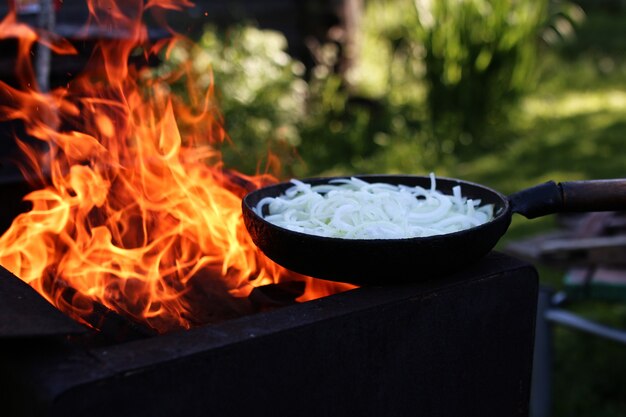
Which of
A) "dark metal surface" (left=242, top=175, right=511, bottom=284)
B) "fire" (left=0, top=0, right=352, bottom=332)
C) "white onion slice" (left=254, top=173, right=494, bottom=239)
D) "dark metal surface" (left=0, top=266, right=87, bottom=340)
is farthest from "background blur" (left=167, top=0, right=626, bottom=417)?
"dark metal surface" (left=0, top=266, right=87, bottom=340)

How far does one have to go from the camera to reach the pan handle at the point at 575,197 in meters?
2.12

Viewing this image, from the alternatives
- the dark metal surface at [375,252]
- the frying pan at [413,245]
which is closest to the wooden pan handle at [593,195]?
the frying pan at [413,245]

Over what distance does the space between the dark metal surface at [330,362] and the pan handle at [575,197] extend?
0.17 meters

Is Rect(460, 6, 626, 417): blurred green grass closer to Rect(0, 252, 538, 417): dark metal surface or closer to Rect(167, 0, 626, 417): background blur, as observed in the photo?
Rect(167, 0, 626, 417): background blur

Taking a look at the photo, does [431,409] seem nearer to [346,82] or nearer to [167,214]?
[167,214]

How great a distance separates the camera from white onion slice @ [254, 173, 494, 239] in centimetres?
205

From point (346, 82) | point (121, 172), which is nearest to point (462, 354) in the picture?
point (121, 172)

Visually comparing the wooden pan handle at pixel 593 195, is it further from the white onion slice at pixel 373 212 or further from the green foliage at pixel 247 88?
the green foliage at pixel 247 88

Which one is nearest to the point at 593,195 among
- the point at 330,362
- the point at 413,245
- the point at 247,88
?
the point at 413,245

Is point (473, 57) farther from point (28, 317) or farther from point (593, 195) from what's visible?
point (28, 317)

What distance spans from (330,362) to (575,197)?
83cm

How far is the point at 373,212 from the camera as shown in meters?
2.12

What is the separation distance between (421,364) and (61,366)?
35.1 inches

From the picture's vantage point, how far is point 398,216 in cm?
212
